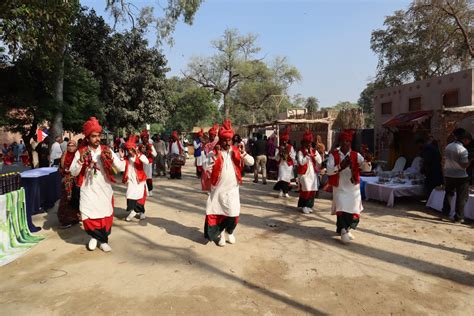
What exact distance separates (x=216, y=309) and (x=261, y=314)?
429mm

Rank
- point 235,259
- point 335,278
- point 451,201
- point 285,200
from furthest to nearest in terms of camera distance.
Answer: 1. point 285,200
2. point 451,201
3. point 235,259
4. point 335,278

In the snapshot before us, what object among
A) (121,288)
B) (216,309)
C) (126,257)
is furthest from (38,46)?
(216,309)

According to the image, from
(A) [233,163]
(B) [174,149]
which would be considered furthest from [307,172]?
(B) [174,149]

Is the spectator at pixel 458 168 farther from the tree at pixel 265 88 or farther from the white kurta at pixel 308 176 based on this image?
the tree at pixel 265 88

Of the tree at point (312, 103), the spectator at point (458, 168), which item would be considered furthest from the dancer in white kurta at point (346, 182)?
the tree at point (312, 103)

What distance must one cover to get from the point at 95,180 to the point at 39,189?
2.82 meters

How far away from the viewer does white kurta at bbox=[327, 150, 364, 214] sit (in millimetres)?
5527

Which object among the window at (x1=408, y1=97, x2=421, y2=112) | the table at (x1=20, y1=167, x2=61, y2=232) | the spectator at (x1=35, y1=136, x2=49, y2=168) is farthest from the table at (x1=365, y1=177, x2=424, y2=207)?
the spectator at (x1=35, y1=136, x2=49, y2=168)

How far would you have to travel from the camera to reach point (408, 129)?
12.1 meters

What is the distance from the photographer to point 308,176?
774cm

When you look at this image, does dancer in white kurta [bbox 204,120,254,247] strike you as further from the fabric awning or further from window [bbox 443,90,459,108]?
window [bbox 443,90,459,108]

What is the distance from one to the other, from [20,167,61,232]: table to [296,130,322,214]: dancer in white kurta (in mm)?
5077

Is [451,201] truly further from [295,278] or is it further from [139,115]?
[139,115]

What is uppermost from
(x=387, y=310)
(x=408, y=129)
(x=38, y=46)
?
(x=38, y=46)
